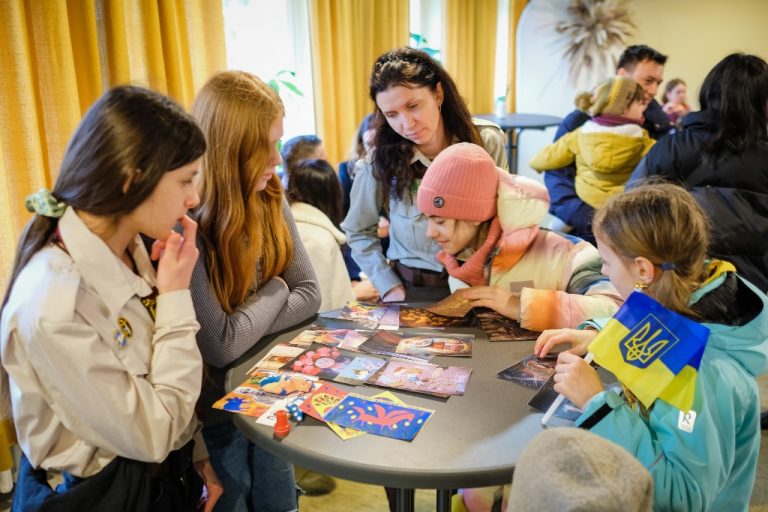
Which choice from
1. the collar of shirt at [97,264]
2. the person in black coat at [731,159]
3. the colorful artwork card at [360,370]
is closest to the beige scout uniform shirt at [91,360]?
the collar of shirt at [97,264]

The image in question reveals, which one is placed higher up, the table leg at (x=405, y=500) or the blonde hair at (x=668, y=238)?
the blonde hair at (x=668, y=238)

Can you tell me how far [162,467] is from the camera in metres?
1.22

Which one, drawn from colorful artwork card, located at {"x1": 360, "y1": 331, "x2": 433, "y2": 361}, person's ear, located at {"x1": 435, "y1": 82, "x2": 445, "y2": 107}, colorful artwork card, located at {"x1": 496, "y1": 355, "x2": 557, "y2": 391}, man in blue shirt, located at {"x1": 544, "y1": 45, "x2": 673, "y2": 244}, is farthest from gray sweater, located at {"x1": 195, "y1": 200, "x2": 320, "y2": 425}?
man in blue shirt, located at {"x1": 544, "y1": 45, "x2": 673, "y2": 244}

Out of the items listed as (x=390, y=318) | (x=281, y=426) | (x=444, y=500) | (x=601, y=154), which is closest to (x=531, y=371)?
(x=444, y=500)

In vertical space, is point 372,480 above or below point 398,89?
below

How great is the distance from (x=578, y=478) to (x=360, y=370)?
790 mm

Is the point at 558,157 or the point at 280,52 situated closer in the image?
the point at 558,157

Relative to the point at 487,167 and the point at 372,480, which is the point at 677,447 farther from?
the point at 487,167

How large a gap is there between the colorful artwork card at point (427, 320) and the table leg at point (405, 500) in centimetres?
46

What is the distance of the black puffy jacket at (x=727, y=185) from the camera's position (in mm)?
2184

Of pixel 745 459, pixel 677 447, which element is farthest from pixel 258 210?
pixel 745 459

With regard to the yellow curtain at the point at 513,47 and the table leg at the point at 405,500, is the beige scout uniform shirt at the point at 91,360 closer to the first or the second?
the table leg at the point at 405,500

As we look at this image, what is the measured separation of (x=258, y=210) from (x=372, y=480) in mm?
768

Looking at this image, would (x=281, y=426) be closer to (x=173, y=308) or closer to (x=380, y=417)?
(x=380, y=417)
